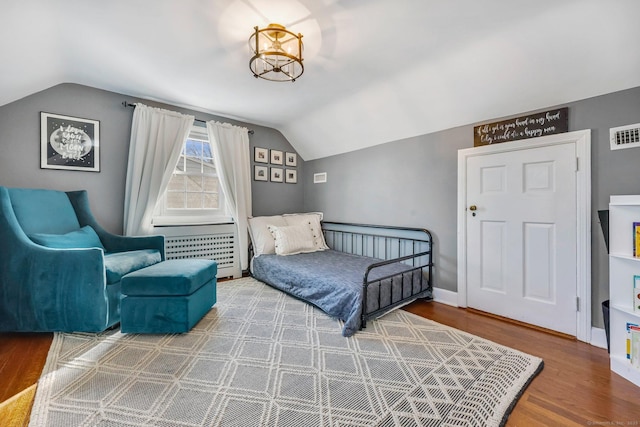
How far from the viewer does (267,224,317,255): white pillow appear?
10.7 feet

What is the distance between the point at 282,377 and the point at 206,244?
7.45 feet

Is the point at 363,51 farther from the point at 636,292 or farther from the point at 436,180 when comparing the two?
the point at 636,292

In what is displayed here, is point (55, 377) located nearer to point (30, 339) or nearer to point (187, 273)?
point (30, 339)

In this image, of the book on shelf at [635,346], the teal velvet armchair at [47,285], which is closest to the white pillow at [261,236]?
the teal velvet armchair at [47,285]

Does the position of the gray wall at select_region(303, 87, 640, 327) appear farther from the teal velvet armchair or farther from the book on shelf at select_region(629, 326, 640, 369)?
the teal velvet armchair

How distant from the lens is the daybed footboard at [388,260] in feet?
7.13

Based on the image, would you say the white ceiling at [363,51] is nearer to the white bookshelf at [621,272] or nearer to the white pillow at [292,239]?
the white bookshelf at [621,272]

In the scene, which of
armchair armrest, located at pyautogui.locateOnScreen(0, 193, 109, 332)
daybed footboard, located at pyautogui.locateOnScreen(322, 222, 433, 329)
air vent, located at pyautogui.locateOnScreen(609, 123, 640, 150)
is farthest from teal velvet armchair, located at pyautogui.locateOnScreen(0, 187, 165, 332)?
air vent, located at pyautogui.locateOnScreen(609, 123, 640, 150)

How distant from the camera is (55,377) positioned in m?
1.47

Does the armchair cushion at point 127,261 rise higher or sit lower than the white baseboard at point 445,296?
higher

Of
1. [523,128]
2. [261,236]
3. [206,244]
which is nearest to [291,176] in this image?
[261,236]

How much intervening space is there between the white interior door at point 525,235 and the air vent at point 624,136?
0.65 feet

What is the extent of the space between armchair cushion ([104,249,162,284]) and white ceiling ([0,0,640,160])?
1.58 meters

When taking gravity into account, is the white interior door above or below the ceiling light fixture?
below
